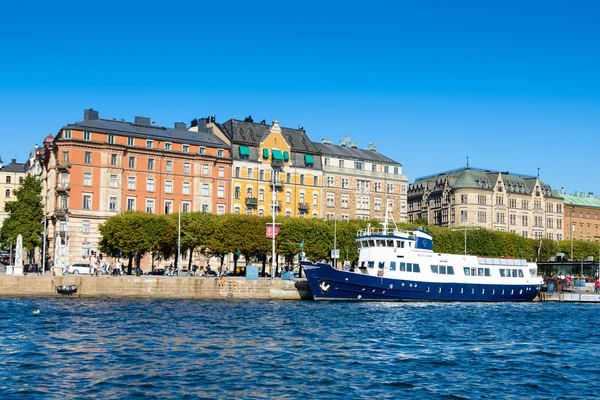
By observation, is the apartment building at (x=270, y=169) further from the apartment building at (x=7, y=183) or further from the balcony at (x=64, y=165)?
the apartment building at (x=7, y=183)

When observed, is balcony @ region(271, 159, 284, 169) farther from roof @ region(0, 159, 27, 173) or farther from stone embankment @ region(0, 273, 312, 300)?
roof @ region(0, 159, 27, 173)

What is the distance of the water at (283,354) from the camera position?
103ft

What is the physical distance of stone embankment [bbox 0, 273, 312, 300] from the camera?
75.4 metres

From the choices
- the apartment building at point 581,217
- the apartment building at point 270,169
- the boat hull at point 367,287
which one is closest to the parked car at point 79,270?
the boat hull at point 367,287

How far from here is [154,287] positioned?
7869 cm

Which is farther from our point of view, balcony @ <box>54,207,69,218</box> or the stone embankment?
balcony @ <box>54,207,69,218</box>

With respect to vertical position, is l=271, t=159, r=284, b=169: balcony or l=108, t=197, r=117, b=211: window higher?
l=271, t=159, r=284, b=169: balcony

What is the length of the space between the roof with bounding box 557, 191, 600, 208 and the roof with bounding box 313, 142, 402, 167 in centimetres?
5723

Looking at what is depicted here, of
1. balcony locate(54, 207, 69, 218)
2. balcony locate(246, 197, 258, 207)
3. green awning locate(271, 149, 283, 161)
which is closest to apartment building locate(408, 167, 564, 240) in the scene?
green awning locate(271, 149, 283, 161)

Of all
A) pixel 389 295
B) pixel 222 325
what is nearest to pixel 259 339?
pixel 222 325

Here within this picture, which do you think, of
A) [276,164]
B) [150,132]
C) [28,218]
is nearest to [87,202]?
[28,218]

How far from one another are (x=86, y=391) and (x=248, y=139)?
99976 millimetres

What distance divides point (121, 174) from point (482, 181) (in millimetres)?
79941

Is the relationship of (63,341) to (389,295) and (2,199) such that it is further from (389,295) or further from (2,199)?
(2,199)
